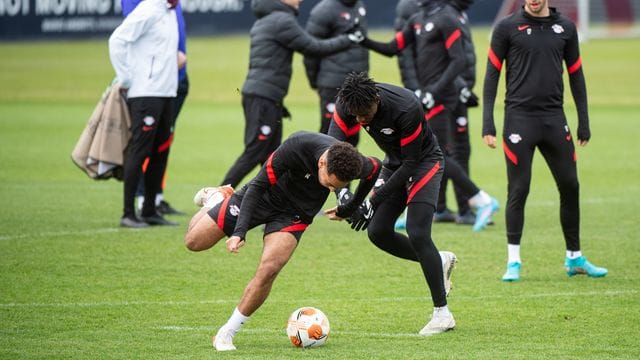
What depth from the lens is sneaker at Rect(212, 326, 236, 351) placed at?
7.62m

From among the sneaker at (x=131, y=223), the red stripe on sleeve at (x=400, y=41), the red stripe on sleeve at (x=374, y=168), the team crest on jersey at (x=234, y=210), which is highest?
the red stripe on sleeve at (x=374, y=168)

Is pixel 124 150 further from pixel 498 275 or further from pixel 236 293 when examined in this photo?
pixel 498 275

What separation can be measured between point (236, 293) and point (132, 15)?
408 centimetres

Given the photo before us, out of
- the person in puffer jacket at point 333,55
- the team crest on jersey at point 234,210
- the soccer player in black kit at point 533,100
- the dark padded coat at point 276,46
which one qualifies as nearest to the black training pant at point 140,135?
the dark padded coat at point 276,46

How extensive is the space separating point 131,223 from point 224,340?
5442mm

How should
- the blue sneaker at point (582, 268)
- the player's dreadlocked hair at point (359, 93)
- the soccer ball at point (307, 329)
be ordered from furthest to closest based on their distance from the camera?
1. the blue sneaker at point (582, 268)
2. the player's dreadlocked hair at point (359, 93)
3. the soccer ball at point (307, 329)

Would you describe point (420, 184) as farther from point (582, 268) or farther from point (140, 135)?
point (140, 135)

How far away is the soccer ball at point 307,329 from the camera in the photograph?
7.76 meters

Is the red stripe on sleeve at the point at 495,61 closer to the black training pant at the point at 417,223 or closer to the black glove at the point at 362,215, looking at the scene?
the black training pant at the point at 417,223

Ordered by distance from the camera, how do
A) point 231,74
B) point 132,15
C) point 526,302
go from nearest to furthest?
point 526,302 → point 132,15 → point 231,74

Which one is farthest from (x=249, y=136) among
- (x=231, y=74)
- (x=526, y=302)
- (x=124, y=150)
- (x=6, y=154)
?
(x=231, y=74)

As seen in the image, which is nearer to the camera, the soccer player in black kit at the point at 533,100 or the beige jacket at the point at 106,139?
the soccer player in black kit at the point at 533,100

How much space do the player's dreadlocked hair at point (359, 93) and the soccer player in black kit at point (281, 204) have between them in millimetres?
292

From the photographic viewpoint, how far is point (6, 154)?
1894 cm
